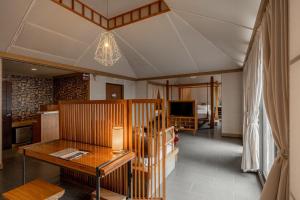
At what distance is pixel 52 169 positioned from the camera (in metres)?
3.11

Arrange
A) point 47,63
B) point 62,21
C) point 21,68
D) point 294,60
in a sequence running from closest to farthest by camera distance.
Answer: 1. point 294,60
2. point 62,21
3. point 47,63
4. point 21,68

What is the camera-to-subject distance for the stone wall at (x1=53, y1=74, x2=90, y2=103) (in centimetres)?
541

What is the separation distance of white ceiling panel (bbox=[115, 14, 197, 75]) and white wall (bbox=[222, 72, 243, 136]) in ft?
4.53

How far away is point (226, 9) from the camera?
7.19 ft

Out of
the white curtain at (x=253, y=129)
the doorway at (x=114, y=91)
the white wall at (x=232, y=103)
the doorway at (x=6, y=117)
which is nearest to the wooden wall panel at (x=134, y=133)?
the white curtain at (x=253, y=129)

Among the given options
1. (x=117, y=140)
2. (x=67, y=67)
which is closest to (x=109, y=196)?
(x=117, y=140)

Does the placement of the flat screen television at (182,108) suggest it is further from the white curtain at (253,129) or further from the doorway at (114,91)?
the white curtain at (253,129)

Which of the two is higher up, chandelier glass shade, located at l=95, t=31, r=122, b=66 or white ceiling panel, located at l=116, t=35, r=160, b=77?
white ceiling panel, located at l=116, t=35, r=160, b=77

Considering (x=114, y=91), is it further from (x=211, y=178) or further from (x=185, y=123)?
(x=211, y=178)

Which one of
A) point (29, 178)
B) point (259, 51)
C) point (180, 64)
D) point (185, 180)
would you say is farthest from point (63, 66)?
point (259, 51)

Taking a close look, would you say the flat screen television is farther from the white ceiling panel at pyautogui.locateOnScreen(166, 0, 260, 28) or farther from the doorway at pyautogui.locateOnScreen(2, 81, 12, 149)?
the doorway at pyautogui.locateOnScreen(2, 81, 12, 149)

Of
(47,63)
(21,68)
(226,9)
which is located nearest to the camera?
(226,9)

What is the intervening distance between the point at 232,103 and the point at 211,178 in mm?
3722

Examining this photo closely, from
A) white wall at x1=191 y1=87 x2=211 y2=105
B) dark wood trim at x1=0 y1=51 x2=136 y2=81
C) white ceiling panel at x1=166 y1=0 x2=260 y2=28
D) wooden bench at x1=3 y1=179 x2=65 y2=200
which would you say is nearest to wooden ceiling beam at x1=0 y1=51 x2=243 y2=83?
dark wood trim at x1=0 y1=51 x2=136 y2=81
